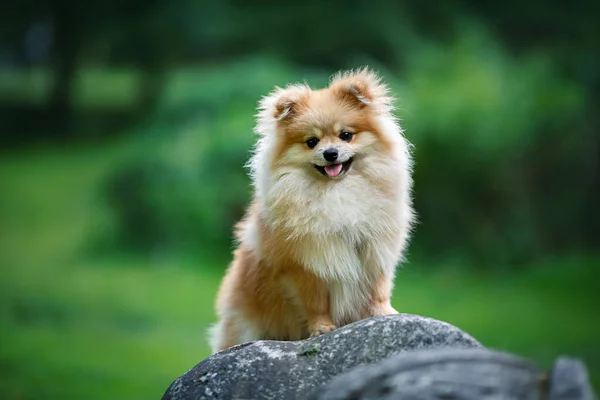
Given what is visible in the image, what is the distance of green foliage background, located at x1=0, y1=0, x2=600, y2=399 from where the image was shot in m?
8.16

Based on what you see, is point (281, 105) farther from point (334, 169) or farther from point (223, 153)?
point (223, 153)

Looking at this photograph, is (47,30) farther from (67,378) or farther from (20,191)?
(67,378)

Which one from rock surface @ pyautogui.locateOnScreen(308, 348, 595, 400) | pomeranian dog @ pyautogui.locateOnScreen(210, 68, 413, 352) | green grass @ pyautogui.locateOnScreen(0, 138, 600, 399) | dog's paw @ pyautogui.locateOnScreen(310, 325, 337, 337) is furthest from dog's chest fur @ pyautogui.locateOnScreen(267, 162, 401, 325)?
green grass @ pyautogui.locateOnScreen(0, 138, 600, 399)

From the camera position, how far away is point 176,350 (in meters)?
7.67

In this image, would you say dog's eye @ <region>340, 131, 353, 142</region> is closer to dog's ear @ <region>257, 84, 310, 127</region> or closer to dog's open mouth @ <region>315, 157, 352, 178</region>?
dog's open mouth @ <region>315, 157, 352, 178</region>

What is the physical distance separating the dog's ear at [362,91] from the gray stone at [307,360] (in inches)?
48.0

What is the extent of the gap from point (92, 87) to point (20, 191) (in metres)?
1.57

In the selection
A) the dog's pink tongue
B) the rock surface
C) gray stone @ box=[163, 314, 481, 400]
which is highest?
the dog's pink tongue

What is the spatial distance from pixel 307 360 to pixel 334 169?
3.37 feet

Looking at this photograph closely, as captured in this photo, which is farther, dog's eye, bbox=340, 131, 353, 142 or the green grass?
A: the green grass

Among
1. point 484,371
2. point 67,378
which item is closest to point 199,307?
point 67,378

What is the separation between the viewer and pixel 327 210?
394cm

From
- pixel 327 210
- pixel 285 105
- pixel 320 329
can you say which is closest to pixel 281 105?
pixel 285 105

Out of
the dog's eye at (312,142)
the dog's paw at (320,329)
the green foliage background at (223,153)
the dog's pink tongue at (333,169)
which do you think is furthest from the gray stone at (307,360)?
the green foliage background at (223,153)
